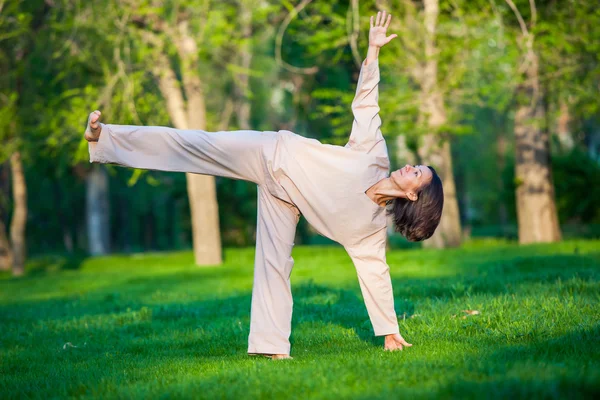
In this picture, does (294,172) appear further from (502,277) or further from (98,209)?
(98,209)

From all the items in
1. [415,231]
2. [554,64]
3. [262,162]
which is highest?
[554,64]

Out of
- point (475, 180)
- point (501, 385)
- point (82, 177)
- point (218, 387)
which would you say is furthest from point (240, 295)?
point (475, 180)

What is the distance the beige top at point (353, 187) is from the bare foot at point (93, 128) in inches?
50.6

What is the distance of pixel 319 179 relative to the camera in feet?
19.2

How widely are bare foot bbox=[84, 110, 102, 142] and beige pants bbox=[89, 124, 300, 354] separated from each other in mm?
44

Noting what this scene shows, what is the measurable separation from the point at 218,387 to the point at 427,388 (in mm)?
1246

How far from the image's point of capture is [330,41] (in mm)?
19516

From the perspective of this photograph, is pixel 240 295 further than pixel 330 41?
No

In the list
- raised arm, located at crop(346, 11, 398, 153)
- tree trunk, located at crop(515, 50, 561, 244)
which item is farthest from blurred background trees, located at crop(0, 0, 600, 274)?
raised arm, located at crop(346, 11, 398, 153)

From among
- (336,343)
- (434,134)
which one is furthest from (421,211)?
(434,134)

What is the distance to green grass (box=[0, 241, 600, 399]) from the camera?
4.62 metres

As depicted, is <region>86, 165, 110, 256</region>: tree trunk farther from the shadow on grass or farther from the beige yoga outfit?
the beige yoga outfit

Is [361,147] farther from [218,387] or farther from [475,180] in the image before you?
[475,180]

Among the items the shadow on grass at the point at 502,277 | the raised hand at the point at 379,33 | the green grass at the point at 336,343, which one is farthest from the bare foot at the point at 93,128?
the shadow on grass at the point at 502,277
